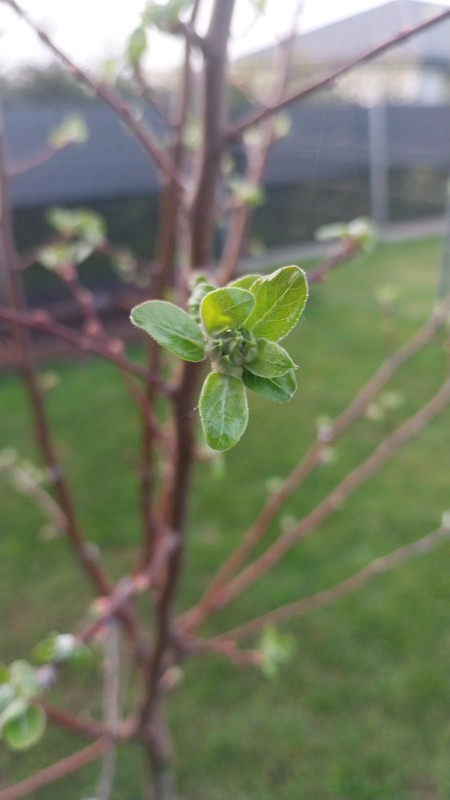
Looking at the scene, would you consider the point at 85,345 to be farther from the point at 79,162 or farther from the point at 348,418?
the point at 79,162

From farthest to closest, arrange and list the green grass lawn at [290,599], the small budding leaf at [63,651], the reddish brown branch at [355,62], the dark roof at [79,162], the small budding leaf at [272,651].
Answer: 1. the dark roof at [79,162]
2. the green grass lawn at [290,599]
3. the small budding leaf at [272,651]
4. the small budding leaf at [63,651]
5. the reddish brown branch at [355,62]

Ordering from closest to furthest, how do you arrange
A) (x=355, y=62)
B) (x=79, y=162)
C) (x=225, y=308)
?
(x=225, y=308), (x=355, y=62), (x=79, y=162)

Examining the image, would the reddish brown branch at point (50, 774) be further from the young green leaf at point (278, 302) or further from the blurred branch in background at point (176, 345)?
the young green leaf at point (278, 302)

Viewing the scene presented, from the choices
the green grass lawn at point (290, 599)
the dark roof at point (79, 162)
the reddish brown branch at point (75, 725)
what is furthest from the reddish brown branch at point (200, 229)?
the dark roof at point (79, 162)

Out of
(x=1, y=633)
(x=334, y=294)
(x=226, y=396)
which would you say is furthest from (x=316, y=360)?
(x=226, y=396)

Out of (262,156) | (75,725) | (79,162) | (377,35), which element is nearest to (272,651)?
(75,725)

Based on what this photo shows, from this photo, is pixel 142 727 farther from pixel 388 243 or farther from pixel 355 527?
pixel 388 243
